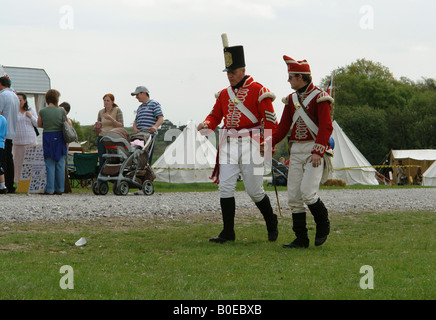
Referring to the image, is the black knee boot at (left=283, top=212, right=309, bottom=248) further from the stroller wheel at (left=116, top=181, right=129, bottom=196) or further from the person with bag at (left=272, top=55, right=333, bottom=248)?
the stroller wheel at (left=116, top=181, right=129, bottom=196)

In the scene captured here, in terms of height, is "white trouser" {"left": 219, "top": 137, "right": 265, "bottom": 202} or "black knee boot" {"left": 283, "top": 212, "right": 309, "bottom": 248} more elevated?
"white trouser" {"left": 219, "top": 137, "right": 265, "bottom": 202}

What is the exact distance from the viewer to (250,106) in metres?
7.14

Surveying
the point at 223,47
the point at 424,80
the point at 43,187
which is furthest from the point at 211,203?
the point at 424,80

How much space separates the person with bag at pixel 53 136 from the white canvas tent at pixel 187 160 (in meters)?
15.7

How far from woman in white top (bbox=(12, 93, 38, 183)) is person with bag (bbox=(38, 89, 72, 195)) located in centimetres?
118

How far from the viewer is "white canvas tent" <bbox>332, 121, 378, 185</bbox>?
36.5m

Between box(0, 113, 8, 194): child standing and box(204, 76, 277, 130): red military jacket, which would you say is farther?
box(0, 113, 8, 194): child standing

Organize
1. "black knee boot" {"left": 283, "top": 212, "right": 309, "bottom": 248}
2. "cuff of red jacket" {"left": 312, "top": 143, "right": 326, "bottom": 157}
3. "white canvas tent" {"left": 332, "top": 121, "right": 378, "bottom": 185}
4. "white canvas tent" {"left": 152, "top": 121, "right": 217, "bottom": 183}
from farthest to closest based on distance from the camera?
"white canvas tent" {"left": 332, "top": 121, "right": 378, "bottom": 185} < "white canvas tent" {"left": 152, "top": 121, "right": 217, "bottom": 183} < "black knee boot" {"left": 283, "top": 212, "right": 309, "bottom": 248} < "cuff of red jacket" {"left": 312, "top": 143, "right": 326, "bottom": 157}

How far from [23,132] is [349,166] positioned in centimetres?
2517

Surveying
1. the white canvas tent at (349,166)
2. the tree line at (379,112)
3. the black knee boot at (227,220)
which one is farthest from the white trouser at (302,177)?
the tree line at (379,112)

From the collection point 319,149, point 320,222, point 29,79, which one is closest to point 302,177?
point 319,149

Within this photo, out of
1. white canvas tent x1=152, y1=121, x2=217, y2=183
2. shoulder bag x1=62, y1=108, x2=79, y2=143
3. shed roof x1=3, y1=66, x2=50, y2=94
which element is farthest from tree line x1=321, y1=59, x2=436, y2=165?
shoulder bag x1=62, y1=108, x2=79, y2=143

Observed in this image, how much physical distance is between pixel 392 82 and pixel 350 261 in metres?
73.9

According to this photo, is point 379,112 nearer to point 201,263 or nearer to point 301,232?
point 301,232
